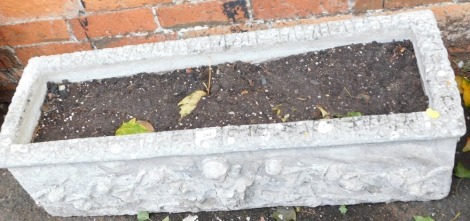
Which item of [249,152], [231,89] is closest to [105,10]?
[231,89]

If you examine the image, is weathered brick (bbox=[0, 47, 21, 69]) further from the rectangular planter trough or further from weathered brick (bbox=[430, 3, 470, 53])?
weathered brick (bbox=[430, 3, 470, 53])

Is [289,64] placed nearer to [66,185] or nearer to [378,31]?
[378,31]

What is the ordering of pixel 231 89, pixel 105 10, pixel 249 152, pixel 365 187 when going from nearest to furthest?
pixel 249 152 < pixel 365 187 < pixel 231 89 < pixel 105 10

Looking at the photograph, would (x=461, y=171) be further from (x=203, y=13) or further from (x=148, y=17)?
(x=148, y=17)

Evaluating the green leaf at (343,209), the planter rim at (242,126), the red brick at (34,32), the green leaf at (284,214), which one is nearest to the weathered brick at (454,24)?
the planter rim at (242,126)

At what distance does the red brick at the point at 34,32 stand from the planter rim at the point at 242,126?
0.25 m

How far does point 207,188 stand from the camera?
6.02ft

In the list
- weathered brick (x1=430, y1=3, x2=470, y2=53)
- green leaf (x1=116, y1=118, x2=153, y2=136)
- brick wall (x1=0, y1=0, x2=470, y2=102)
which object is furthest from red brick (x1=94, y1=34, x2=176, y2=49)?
weathered brick (x1=430, y1=3, x2=470, y2=53)

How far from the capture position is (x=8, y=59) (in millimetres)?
2420

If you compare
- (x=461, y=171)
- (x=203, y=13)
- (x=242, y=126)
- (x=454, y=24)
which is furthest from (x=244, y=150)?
(x=454, y=24)

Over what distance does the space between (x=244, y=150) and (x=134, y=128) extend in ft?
1.39

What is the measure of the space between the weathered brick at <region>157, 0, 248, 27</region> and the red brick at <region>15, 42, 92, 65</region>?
38 centimetres

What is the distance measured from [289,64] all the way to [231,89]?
0.22 m

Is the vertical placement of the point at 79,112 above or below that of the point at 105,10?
below
